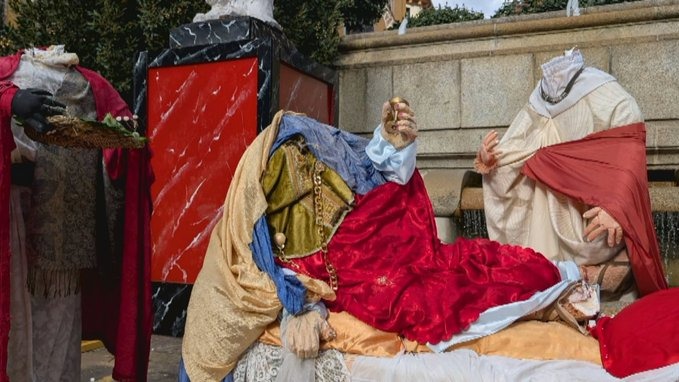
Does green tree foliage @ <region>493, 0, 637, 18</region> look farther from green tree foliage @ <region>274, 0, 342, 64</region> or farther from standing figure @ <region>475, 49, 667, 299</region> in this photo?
standing figure @ <region>475, 49, 667, 299</region>

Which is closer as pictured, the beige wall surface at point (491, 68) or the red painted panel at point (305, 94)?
the red painted panel at point (305, 94)

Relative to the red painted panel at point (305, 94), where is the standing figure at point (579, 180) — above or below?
below

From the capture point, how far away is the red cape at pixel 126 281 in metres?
2.76

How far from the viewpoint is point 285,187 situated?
2.79 m

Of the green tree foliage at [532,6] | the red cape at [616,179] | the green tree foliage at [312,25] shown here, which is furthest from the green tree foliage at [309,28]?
the green tree foliage at [532,6]

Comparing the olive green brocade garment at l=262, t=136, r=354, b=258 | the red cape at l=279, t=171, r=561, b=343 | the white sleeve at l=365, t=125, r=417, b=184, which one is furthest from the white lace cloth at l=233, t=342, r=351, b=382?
the white sleeve at l=365, t=125, r=417, b=184

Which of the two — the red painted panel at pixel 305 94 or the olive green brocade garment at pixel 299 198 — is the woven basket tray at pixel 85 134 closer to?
the olive green brocade garment at pixel 299 198

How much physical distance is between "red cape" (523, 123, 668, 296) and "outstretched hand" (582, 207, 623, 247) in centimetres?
3

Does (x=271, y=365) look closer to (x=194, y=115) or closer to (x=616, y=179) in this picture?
(x=616, y=179)

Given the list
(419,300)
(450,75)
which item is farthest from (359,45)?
(419,300)

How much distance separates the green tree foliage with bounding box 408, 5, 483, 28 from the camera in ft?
42.5

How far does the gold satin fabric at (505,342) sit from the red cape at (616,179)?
0.70 m

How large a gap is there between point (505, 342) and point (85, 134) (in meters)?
1.76

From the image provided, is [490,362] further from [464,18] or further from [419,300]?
[464,18]
